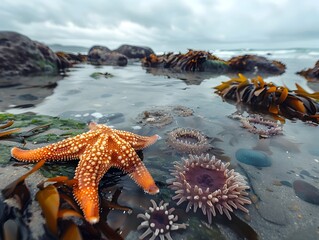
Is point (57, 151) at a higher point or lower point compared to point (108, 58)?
higher

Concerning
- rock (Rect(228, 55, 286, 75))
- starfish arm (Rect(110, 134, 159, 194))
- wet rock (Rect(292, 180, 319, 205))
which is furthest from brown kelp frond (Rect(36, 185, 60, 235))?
rock (Rect(228, 55, 286, 75))

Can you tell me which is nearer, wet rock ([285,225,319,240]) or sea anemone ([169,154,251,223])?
wet rock ([285,225,319,240])

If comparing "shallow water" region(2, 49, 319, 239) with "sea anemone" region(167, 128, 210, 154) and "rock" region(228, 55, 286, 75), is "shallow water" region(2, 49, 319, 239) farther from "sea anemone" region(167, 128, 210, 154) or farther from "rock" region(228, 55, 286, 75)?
"rock" region(228, 55, 286, 75)

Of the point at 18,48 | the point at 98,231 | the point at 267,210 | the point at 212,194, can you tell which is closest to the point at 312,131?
the point at 267,210

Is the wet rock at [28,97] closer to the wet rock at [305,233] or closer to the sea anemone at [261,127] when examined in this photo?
the sea anemone at [261,127]

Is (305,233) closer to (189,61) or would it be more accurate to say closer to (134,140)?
(134,140)

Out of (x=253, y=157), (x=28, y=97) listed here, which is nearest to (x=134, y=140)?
(x=253, y=157)
